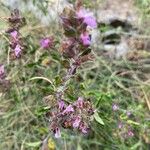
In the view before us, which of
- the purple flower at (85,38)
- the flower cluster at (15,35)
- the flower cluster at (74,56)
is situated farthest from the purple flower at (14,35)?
the purple flower at (85,38)

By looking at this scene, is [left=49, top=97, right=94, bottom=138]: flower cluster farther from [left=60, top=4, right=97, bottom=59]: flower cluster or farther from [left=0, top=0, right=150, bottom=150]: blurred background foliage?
[left=0, top=0, right=150, bottom=150]: blurred background foliage

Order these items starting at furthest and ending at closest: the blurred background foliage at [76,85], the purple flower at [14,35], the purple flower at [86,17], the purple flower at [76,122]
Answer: the blurred background foliage at [76,85], the purple flower at [14,35], the purple flower at [76,122], the purple flower at [86,17]

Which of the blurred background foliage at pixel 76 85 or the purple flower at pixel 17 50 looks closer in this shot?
the purple flower at pixel 17 50

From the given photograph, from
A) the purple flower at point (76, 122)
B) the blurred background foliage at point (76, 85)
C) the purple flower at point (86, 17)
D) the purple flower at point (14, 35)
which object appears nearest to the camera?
the purple flower at point (86, 17)

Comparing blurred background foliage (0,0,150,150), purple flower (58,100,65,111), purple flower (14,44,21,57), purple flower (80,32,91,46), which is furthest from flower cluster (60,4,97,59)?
blurred background foliage (0,0,150,150)

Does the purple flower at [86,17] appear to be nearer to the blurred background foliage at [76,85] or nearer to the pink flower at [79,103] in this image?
the pink flower at [79,103]

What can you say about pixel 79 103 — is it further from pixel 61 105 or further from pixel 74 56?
pixel 74 56

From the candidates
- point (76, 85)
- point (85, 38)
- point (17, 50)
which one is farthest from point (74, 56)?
point (76, 85)
